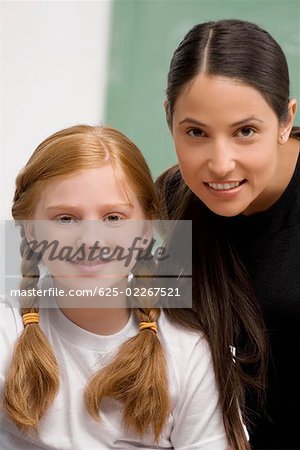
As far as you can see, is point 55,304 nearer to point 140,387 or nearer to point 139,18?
point 140,387

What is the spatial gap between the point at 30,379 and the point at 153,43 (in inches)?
65.4

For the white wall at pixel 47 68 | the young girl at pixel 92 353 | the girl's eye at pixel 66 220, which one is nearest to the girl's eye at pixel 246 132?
the young girl at pixel 92 353

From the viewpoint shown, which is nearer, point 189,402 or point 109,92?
point 189,402

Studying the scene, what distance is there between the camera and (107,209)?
1135 mm

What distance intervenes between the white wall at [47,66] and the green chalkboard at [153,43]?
5 cm

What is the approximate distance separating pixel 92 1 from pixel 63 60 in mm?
232

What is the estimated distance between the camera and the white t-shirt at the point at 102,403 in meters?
1.17

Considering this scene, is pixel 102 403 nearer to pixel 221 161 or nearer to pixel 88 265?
pixel 88 265

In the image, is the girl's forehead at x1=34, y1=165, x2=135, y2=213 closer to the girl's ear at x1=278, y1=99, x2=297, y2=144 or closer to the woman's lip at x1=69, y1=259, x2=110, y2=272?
the woman's lip at x1=69, y1=259, x2=110, y2=272

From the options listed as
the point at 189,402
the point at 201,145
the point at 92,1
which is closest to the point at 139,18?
the point at 92,1

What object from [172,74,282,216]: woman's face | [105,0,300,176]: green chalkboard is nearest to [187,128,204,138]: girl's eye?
[172,74,282,216]: woman's face

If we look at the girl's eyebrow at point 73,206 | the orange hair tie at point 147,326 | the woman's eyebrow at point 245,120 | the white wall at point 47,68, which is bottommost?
the orange hair tie at point 147,326

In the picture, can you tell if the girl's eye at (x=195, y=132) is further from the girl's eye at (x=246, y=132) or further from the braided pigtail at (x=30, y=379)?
the braided pigtail at (x=30, y=379)

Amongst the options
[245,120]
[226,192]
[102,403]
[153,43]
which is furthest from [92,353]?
[153,43]
